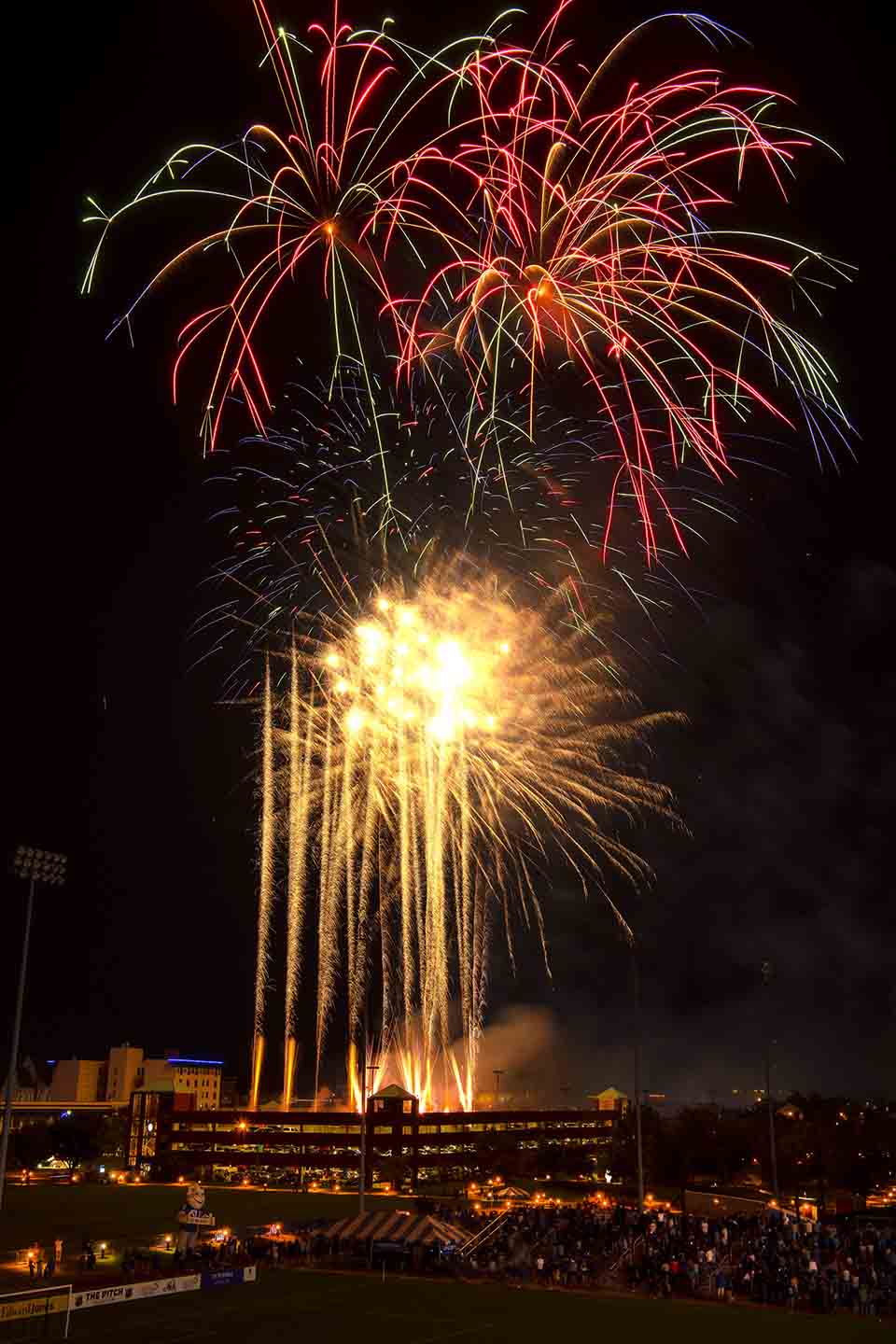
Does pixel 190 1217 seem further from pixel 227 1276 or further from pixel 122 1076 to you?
pixel 122 1076

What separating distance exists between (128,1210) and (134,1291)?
24067 millimetres

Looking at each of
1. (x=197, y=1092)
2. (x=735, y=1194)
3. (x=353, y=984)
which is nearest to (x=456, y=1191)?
(x=735, y=1194)

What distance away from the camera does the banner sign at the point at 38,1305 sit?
25719 millimetres

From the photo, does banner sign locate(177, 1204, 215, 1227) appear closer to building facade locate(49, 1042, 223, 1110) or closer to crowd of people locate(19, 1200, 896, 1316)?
crowd of people locate(19, 1200, 896, 1316)

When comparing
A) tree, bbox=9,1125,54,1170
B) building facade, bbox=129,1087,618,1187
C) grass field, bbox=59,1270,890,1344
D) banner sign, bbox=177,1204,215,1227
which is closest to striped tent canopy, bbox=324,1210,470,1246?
grass field, bbox=59,1270,890,1344

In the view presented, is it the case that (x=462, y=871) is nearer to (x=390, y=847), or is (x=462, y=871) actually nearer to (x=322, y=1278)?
(x=390, y=847)

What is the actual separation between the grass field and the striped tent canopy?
3159mm

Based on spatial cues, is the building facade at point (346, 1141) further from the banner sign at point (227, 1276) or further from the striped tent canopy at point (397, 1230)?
the banner sign at point (227, 1276)

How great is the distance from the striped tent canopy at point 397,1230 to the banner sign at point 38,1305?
13.2 metres

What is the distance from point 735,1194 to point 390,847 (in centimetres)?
3584

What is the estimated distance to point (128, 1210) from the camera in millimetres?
52500

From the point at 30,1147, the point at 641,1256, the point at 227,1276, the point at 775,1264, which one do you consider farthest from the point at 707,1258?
the point at 30,1147

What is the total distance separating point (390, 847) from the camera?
154 ft

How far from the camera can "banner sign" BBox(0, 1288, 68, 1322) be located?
2572 cm
